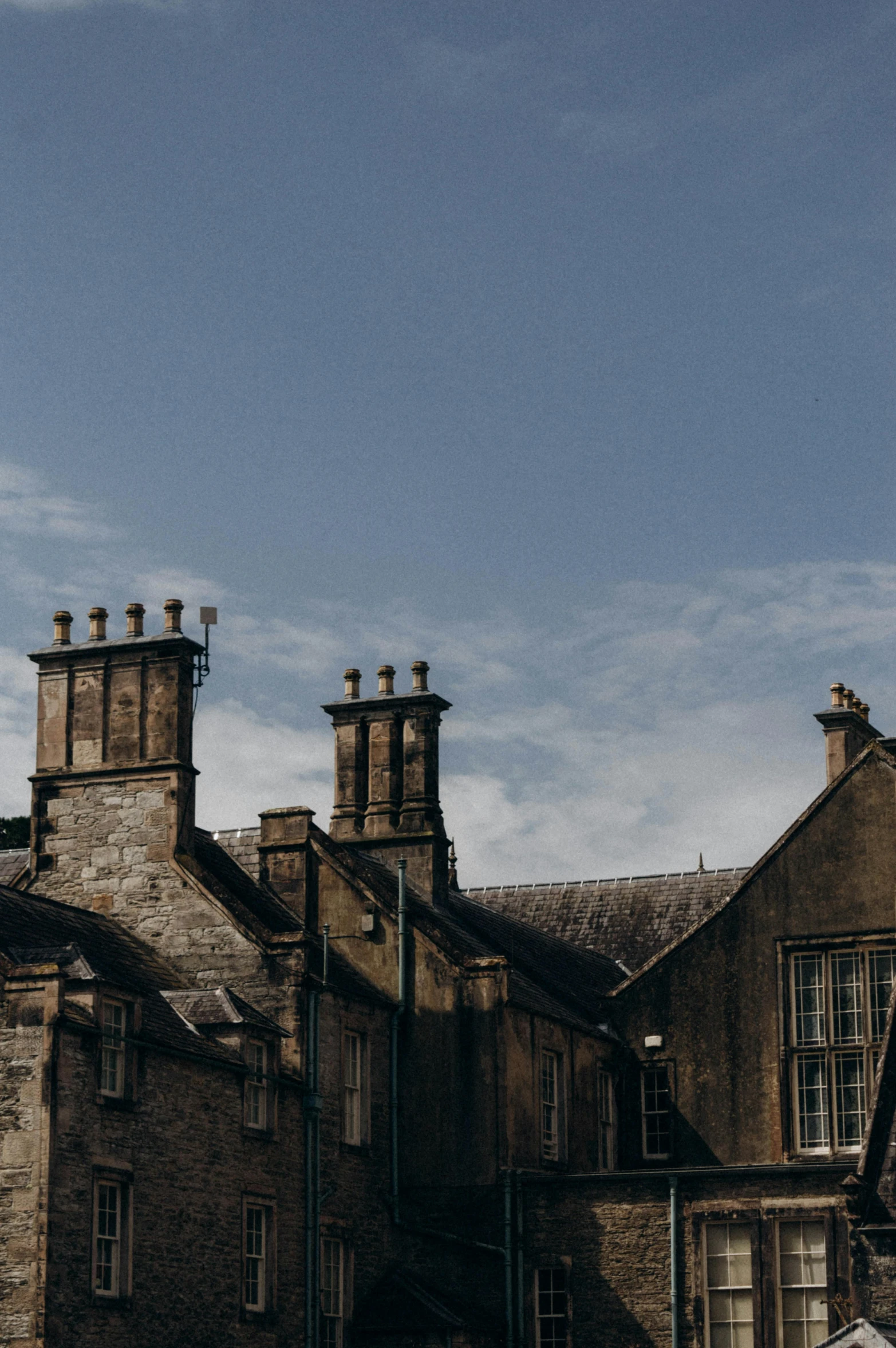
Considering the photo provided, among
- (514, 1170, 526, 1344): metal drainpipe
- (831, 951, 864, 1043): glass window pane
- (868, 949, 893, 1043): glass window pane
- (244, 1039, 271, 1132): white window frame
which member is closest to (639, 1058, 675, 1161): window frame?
(831, 951, 864, 1043): glass window pane

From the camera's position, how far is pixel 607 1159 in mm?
40281

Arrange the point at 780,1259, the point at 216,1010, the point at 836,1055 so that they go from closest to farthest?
the point at 216,1010, the point at 780,1259, the point at 836,1055

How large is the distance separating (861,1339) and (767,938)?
12787 mm

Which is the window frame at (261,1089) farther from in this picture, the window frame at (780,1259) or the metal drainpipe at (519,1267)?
the window frame at (780,1259)

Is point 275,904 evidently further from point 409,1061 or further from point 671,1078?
point 671,1078

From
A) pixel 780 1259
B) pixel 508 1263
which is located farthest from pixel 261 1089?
pixel 780 1259

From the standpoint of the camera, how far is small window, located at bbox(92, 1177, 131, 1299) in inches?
1177

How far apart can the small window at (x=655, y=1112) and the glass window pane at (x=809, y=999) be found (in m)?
2.78

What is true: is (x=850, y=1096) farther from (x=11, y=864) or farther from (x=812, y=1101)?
(x=11, y=864)

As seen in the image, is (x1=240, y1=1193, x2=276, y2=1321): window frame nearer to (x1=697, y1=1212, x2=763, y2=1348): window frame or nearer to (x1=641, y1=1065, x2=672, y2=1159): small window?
(x1=697, y1=1212, x2=763, y2=1348): window frame

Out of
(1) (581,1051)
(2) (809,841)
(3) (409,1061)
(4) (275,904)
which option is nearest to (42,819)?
(4) (275,904)

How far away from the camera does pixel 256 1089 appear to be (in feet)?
111

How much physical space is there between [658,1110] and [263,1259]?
8.79 metres

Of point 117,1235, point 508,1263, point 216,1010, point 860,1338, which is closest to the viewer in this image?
point 860,1338
